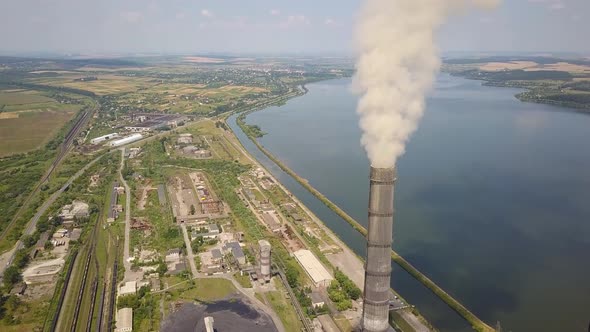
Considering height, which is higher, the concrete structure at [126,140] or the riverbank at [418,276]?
the concrete structure at [126,140]

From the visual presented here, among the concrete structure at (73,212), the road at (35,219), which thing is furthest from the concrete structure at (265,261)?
the concrete structure at (73,212)

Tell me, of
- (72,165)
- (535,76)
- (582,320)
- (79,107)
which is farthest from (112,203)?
(535,76)

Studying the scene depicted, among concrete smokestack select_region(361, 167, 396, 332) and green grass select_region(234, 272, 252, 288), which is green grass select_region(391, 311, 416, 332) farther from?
green grass select_region(234, 272, 252, 288)

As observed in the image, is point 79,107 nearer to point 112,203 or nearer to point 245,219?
point 112,203

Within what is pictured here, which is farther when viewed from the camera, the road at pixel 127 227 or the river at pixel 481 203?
the road at pixel 127 227

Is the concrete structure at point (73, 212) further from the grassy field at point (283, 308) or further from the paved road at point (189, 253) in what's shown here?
the grassy field at point (283, 308)

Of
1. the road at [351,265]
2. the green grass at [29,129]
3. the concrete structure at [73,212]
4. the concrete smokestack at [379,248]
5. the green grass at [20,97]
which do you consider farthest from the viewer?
the green grass at [20,97]
